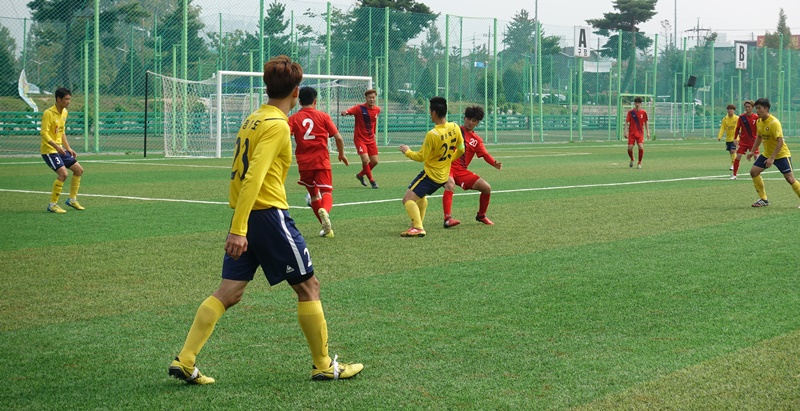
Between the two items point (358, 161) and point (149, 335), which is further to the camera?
point (358, 161)

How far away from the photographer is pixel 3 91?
92.4 feet

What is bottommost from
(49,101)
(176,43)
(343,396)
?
(343,396)

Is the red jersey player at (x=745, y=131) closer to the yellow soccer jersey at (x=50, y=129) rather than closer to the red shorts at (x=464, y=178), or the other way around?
the red shorts at (x=464, y=178)

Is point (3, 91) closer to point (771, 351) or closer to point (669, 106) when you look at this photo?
point (771, 351)

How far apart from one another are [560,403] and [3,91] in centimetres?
2694

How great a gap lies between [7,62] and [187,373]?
25955 millimetres

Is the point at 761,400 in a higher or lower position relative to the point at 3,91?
lower

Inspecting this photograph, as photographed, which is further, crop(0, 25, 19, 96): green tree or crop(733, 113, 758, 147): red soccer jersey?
crop(0, 25, 19, 96): green tree

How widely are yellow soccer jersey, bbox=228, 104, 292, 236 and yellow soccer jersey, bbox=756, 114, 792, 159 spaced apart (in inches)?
459

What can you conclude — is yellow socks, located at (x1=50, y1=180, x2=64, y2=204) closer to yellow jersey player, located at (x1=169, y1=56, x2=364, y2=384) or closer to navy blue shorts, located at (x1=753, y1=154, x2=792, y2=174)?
yellow jersey player, located at (x1=169, y1=56, x2=364, y2=384)

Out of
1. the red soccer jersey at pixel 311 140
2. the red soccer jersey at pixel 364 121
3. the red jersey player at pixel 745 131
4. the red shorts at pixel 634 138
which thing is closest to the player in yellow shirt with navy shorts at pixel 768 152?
the red jersey player at pixel 745 131

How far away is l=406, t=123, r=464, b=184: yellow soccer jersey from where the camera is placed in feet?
37.6

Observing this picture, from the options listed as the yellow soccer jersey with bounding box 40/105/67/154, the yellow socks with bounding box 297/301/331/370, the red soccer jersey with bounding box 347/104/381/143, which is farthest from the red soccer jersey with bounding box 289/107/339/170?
the yellow socks with bounding box 297/301/331/370

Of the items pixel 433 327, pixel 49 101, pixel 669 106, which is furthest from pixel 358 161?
pixel 669 106
